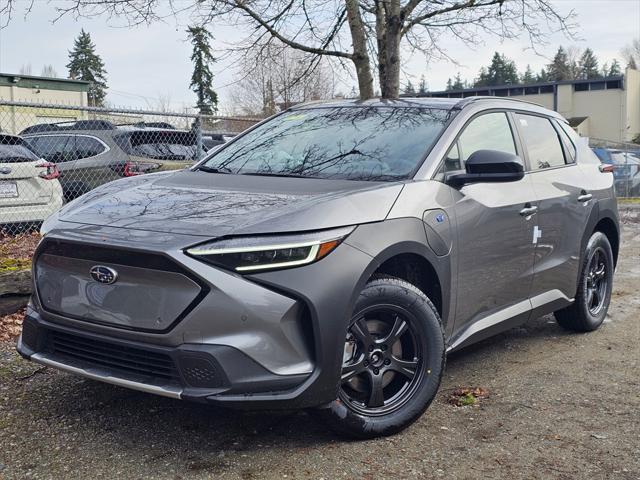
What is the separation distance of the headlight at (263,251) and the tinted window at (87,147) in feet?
24.6

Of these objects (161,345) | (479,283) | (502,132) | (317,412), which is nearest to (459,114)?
(502,132)

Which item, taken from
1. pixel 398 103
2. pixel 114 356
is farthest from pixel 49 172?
pixel 114 356

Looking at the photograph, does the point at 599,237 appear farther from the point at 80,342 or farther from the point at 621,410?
the point at 80,342

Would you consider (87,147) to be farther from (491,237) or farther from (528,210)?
(491,237)

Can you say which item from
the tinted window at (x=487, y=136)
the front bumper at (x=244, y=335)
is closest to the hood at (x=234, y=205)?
the front bumper at (x=244, y=335)

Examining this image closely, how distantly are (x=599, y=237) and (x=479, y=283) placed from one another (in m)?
1.95

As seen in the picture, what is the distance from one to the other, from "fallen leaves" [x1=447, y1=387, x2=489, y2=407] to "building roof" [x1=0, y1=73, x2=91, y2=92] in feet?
104

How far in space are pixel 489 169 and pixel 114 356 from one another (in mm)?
Answer: 2203

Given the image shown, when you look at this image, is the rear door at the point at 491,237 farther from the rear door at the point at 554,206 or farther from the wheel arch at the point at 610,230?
the wheel arch at the point at 610,230

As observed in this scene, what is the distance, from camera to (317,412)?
3.33 meters

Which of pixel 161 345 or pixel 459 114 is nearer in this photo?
pixel 161 345

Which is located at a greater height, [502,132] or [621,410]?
[502,132]

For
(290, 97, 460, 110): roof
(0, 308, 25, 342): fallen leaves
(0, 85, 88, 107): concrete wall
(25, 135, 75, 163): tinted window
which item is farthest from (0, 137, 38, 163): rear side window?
(0, 85, 88, 107): concrete wall

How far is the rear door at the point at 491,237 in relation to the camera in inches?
→ 161
